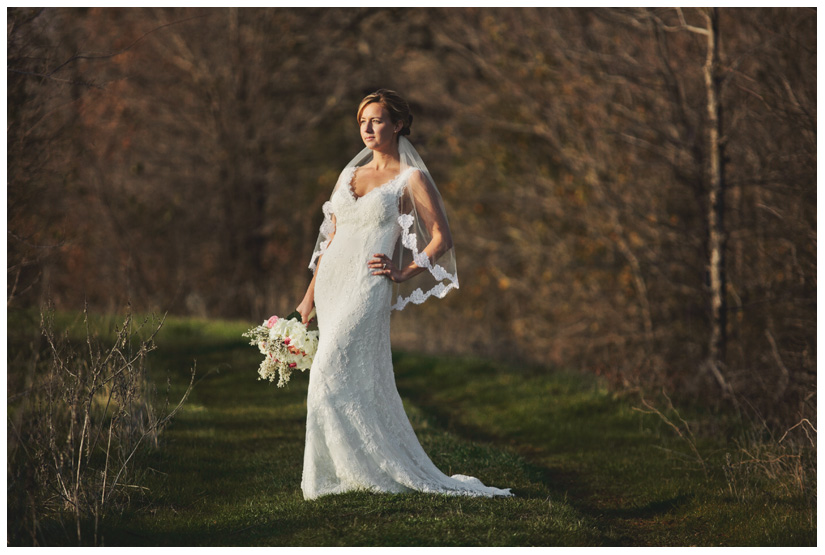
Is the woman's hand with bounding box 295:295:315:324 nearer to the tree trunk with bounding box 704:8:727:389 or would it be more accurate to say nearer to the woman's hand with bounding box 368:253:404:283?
the woman's hand with bounding box 368:253:404:283

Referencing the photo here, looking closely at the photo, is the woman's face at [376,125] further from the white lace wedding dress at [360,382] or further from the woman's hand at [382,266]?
the woman's hand at [382,266]

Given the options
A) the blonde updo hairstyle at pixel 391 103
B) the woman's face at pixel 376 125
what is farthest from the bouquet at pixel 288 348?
the blonde updo hairstyle at pixel 391 103

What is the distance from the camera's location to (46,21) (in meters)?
7.89

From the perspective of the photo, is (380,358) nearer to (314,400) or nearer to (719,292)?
(314,400)

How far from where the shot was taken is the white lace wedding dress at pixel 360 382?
5703 mm

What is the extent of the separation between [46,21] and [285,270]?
43.2 ft

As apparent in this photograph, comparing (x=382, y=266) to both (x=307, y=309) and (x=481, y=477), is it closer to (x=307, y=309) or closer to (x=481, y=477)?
(x=307, y=309)

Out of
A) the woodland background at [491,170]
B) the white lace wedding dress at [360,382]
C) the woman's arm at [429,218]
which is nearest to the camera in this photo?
the white lace wedding dress at [360,382]

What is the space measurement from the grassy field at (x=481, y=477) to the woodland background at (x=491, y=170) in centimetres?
133

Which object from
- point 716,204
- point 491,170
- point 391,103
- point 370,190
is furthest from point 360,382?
point 491,170

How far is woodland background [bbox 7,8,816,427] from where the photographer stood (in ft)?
34.7

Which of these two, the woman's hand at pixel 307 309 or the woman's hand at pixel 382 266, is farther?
the woman's hand at pixel 307 309

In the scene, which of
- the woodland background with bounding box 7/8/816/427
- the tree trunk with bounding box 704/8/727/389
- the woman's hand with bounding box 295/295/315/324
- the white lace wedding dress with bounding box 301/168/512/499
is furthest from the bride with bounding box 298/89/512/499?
the tree trunk with bounding box 704/8/727/389

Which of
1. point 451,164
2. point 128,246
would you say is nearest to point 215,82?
point 128,246
